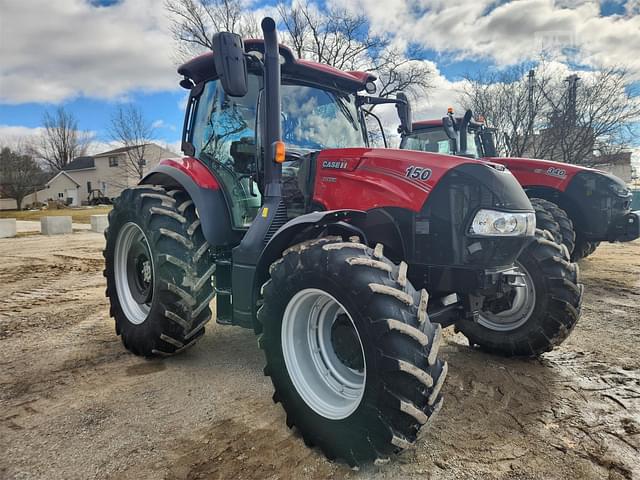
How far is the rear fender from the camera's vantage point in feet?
11.1

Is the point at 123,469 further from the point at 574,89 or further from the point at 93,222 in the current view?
the point at 574,89

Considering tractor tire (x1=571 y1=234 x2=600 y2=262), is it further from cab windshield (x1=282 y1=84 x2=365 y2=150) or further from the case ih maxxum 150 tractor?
cab windshield (x1=282 y1=84 x2=365 y2=150)

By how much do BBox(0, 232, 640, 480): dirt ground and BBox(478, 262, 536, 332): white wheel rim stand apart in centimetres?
30

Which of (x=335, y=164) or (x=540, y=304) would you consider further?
(x=540, y=304)

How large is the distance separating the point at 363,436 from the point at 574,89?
19.9 m

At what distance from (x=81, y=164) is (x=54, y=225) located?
4167 centimetres

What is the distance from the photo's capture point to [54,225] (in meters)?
15.0

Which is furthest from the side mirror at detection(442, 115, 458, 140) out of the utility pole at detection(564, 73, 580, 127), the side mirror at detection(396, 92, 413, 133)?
the utility pole at detection(564, 73, 580, 127)

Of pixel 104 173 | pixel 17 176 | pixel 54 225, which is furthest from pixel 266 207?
pixel 104 173

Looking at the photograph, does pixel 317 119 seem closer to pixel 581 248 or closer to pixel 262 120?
pixel 262 120

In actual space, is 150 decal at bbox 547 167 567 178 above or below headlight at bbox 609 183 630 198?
above

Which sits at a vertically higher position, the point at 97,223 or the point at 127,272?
the point at 127,272

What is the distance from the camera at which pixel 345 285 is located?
206 centimetres

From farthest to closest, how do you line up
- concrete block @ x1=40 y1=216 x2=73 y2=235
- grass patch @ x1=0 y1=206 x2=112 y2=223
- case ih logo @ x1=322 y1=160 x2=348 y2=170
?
grass patch @ x1=0 y1=206 x2=112 y2=223, concrete block @ x1=40 y1=216 x2=73 y2=235, case ih logo @ x1=322 y1=160 x2=348 y2=170
